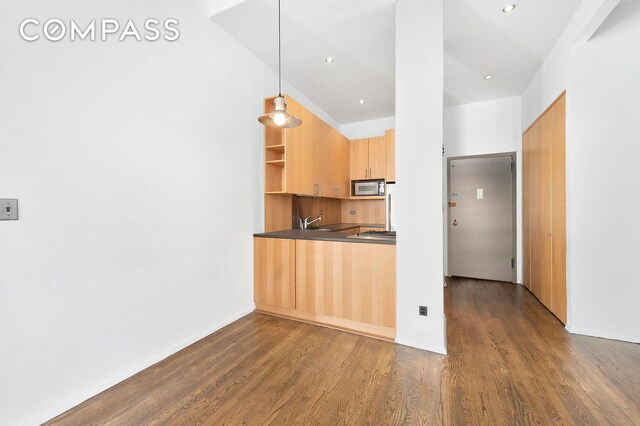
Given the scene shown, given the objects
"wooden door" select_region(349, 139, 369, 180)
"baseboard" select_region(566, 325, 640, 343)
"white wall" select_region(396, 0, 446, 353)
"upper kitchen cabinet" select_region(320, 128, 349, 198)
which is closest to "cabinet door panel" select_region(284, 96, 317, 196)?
"upper kitchen cabinet" select_region(320, 128, 349, 198)

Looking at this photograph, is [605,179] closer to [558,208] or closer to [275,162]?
[558,208]

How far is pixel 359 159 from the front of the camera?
15.3ft

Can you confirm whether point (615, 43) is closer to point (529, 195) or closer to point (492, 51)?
point (492, 51)

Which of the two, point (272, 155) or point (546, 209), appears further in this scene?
point (272, 155)

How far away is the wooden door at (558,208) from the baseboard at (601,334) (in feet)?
0.37

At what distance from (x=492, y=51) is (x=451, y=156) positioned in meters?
1.71

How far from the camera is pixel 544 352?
2.08 m

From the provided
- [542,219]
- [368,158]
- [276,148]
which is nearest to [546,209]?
[542,219]

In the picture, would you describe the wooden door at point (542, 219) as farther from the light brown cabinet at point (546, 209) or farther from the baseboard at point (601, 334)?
the baseboard at point (601, 334)

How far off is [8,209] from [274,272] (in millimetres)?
1953

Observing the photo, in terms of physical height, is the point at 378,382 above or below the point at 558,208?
below

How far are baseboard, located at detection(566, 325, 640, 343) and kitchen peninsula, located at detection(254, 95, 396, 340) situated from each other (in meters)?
1.68

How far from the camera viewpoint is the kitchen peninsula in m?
2.34

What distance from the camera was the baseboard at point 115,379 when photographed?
1423 millimetres
